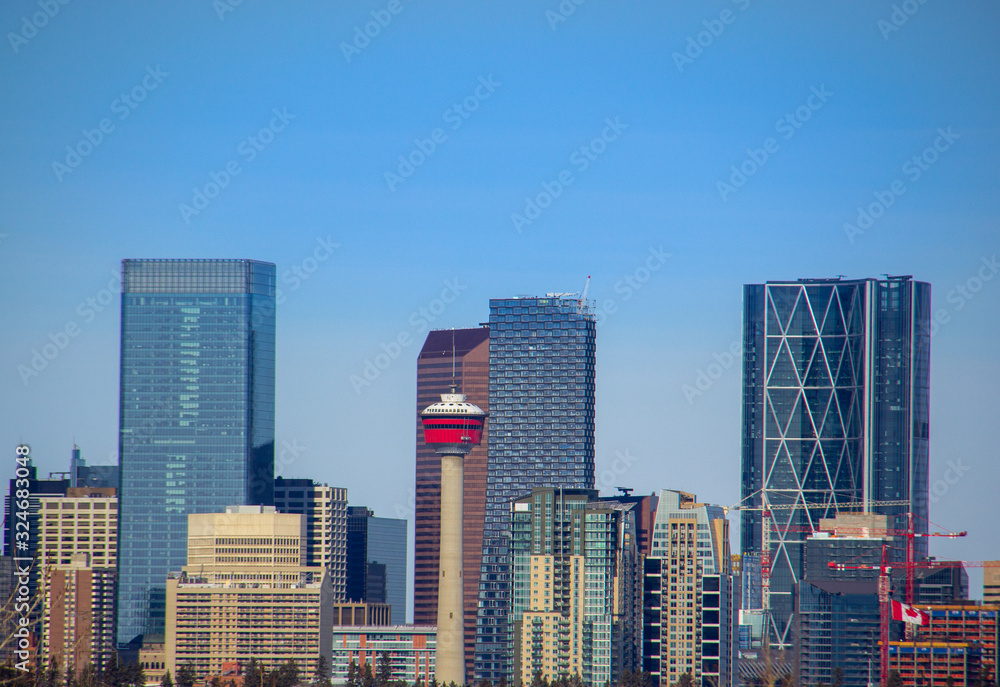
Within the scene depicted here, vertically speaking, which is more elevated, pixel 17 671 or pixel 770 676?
pixel 770 676

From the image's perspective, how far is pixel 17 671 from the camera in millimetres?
83500

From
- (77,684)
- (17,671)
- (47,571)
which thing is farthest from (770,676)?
(77,684)

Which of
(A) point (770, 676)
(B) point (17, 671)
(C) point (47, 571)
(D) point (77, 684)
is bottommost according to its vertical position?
(D) point (77, 684)

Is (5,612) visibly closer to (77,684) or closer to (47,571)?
(47,571)

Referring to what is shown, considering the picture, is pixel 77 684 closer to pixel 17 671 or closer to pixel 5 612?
pixel 17 671

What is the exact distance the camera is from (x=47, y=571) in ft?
110

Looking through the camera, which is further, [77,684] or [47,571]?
[77,684]

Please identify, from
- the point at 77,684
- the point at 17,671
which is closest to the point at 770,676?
the point at 17,671

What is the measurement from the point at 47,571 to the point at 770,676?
15012mm

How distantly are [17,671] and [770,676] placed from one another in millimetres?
56425

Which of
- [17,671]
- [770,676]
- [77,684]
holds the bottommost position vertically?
[77,684]

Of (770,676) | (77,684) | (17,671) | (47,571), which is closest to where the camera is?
(47,571)

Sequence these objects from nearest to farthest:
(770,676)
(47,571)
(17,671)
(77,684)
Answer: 1. (47,571)
2. (770,676)
3. (17,671)
4. (77,684)

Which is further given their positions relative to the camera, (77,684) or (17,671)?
(77,684)
